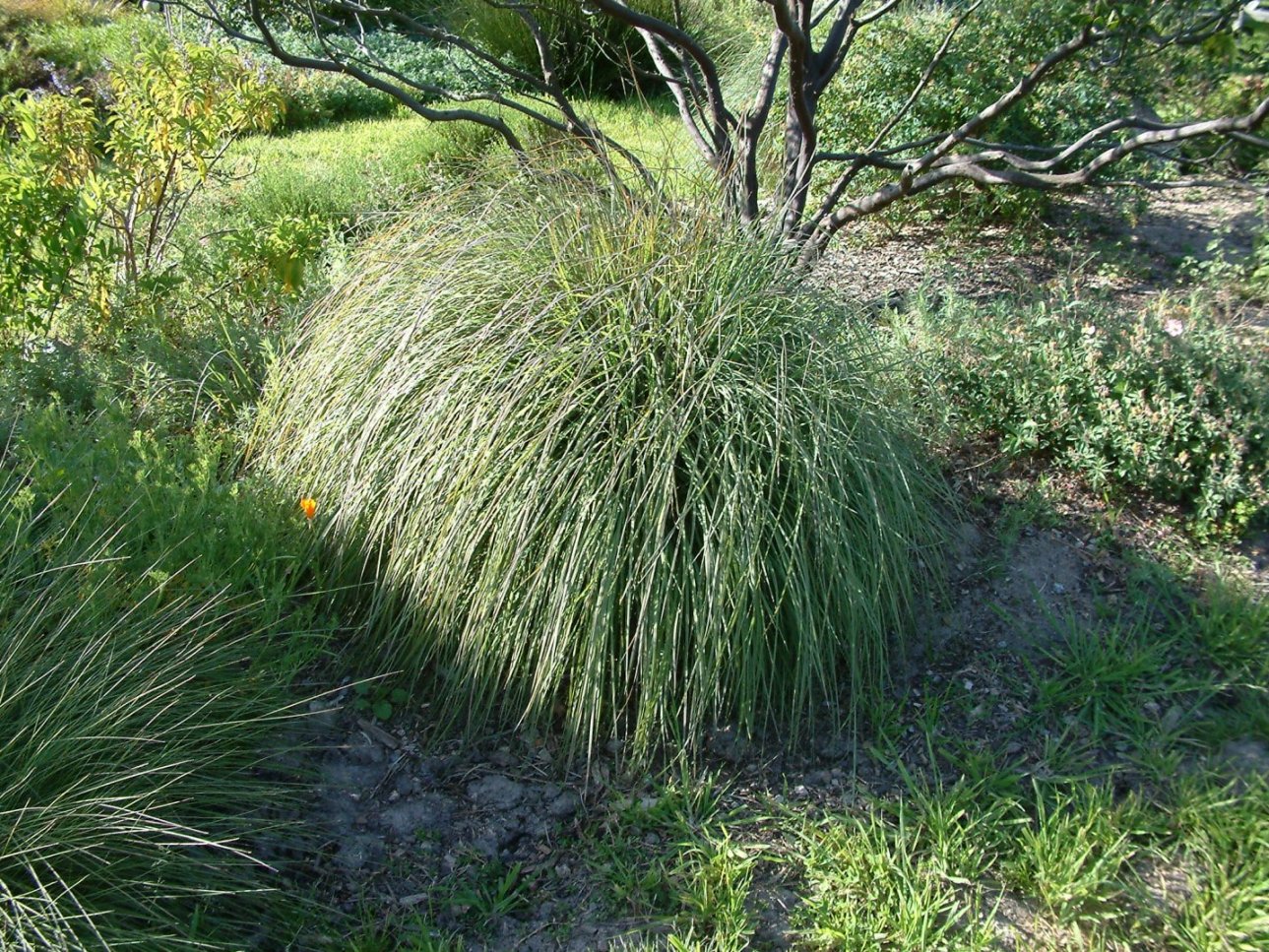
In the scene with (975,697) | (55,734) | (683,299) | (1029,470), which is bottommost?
(975,697)

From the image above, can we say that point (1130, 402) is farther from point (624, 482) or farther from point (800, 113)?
point (624, 482)

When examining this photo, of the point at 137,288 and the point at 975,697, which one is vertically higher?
the point at 137,288

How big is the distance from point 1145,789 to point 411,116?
8.71 m

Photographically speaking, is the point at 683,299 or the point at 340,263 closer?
the point at 683,299

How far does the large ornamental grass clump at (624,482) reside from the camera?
107 inches

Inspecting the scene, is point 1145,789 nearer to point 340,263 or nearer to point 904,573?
point 904,573

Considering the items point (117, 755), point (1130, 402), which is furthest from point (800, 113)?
point (117, 755)

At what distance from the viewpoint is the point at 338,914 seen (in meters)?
2.43

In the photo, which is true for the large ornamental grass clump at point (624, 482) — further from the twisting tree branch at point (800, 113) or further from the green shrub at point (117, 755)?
the green shrub at point (117, 755)

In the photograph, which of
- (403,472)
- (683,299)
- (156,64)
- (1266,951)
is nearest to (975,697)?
(1266,951)

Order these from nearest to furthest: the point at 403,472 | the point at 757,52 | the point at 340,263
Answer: the point at 403,472, the point at 340,263, the point at 757,52

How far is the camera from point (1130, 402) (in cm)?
362

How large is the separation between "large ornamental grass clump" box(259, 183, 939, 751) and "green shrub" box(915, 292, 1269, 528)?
2.41ft

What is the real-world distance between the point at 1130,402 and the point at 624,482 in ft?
6.53
